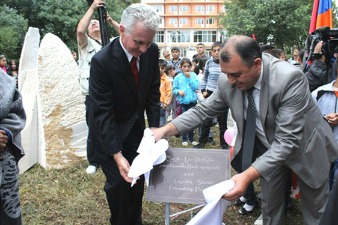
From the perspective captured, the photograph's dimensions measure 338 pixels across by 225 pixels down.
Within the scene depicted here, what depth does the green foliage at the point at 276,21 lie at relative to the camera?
61.2 feet

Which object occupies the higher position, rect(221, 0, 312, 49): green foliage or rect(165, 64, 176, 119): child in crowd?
rect(221, 0, 312, 49): green foliage

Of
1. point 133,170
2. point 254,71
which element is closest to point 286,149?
point 254,71

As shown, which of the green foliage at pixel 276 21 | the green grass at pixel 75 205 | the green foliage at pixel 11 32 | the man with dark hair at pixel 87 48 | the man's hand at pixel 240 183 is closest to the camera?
the man's hand at pixel 240 183

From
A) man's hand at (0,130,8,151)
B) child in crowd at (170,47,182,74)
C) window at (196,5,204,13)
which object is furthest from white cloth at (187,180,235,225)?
window at (196,5,204,13)

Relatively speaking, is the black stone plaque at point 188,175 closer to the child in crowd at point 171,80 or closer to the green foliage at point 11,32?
→ the child in crowd at point 171,80

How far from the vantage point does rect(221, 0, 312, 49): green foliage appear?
18.6m

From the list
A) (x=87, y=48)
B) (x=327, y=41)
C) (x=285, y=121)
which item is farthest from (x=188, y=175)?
(x=87, y=48)

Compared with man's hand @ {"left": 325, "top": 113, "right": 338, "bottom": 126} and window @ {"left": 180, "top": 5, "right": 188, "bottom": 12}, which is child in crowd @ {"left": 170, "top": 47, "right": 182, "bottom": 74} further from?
window @ {"left": 180, "top": 5, "right": 188, "bottom": 12}

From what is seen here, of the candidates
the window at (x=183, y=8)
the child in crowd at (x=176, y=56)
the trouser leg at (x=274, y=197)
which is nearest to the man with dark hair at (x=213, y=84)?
the child in crowd at (x=176, y=56)

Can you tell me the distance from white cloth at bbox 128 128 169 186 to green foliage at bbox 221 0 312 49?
18240 millimetres

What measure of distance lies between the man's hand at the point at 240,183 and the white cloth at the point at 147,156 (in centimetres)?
52

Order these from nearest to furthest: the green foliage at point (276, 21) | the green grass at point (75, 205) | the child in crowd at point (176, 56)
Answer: the green grass at point (75, 205) → the child in crowd at point (176, 56) → the green foliage at point (276, 21)

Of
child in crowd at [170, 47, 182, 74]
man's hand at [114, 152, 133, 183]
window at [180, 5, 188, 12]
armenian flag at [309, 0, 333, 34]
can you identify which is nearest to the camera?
man's hand at [114, 152, 133, 183]

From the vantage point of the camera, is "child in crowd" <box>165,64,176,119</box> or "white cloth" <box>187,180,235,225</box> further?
"child in crowd" <box>165,64,176,119</box>
